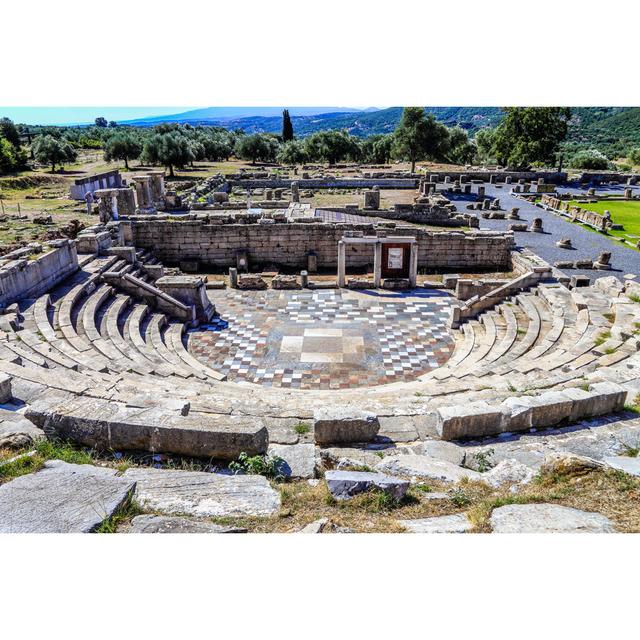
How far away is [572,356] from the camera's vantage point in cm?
A: 1166

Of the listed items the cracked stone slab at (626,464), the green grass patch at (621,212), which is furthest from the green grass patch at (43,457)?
Answer: the green grass patch at (621,212)

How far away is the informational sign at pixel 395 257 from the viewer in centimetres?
2159

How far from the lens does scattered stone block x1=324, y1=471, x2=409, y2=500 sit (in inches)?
A: 192

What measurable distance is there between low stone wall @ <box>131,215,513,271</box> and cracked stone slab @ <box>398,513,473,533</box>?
2001 cm

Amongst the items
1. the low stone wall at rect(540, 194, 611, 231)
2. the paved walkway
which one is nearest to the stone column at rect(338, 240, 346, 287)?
the paved walkway

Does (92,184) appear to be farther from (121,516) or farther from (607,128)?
(607,128)

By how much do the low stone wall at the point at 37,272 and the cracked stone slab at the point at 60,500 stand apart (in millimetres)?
11121

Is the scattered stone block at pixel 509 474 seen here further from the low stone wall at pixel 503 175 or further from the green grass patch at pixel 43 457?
the low stone wall at pixel 503 175

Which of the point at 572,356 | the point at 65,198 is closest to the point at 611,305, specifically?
the point at 572,356

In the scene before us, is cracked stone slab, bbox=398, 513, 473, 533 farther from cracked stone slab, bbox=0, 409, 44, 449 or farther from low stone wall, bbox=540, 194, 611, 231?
low stone wall, bbox=540, 194, 611, 231

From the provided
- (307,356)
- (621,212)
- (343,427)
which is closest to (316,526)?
(343,427)

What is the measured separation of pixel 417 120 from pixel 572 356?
47731 mm

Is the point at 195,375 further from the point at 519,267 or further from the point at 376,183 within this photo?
the point at 376,183

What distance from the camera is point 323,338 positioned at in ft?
53.4
